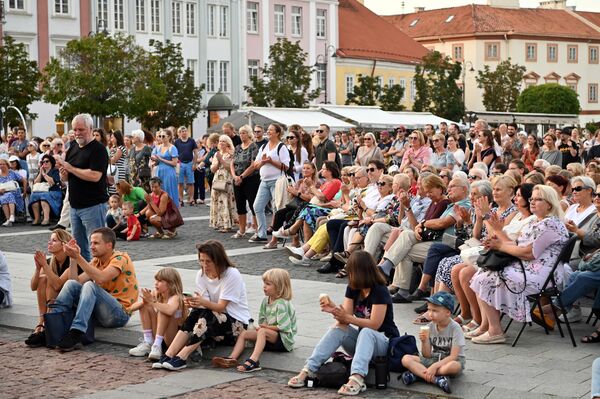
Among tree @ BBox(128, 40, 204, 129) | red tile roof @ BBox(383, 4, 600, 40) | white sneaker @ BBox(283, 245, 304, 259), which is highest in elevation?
red tile roof @ BBox(383, 4, 600, 40)

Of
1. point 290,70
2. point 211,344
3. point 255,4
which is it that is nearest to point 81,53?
point 290,70

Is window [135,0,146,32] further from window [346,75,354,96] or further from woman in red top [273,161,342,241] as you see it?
woman in red top [273,161,342,241]

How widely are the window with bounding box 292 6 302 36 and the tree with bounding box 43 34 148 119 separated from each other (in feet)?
86.4

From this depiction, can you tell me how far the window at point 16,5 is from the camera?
5419 cm

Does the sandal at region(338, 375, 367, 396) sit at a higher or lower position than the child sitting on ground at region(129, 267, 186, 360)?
lower

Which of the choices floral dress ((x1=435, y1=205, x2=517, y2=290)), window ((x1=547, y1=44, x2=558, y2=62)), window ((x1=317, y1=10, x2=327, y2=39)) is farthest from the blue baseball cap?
window ((x1=547, y1=44, x2=558, y2=62))

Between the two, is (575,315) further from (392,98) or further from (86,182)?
(392,98)

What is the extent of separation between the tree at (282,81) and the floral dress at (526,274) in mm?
51277

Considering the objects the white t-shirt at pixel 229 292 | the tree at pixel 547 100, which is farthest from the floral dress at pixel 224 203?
the tree at pixel 547 100

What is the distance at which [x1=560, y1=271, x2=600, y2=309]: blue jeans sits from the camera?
389 inches

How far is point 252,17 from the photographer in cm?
6919

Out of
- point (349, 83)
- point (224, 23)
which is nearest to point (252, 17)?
point (224, 23)

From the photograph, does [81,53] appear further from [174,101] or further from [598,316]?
[598,316]

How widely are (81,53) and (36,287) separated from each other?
3667cm
